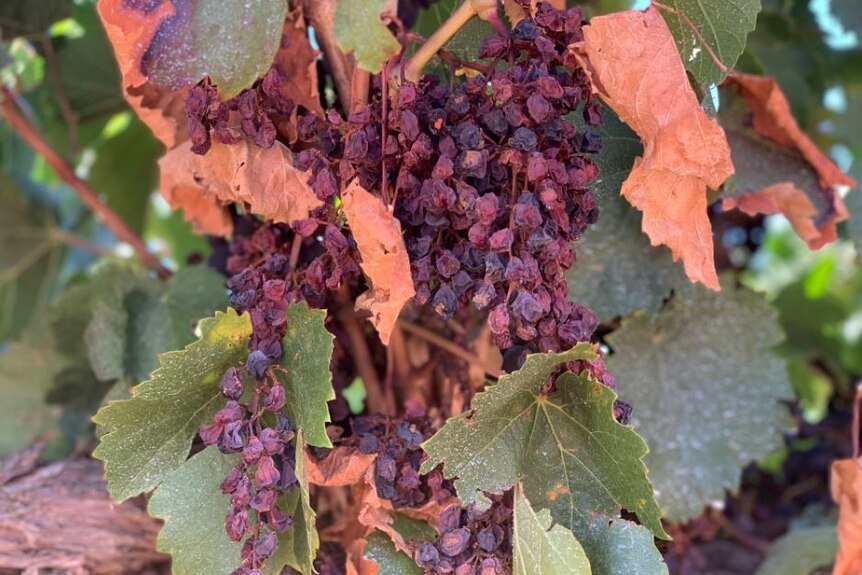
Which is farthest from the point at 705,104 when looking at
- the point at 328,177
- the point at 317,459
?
the point at 317,459

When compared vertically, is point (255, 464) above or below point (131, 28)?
below

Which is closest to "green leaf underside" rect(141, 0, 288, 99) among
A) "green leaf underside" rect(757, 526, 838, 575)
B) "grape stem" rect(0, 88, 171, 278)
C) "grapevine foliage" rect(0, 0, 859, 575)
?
"grapevine foliage" rect(0, 0, 859, 575)

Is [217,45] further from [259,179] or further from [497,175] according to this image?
[497,175]

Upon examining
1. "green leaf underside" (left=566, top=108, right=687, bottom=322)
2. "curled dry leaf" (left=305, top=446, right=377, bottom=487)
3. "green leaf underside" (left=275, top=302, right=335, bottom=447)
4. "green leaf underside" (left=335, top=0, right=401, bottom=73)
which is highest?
"green leaf underside" (left=335, top=0, right=401, bottom=73)

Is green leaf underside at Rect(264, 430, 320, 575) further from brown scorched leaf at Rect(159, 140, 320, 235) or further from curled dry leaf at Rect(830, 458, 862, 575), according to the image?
curled dry leaf at Rect(830, 458, 862, 575)

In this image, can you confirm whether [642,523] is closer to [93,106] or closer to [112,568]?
[112,568]

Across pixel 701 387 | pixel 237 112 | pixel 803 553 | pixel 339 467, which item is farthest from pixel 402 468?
pixel 803 553
